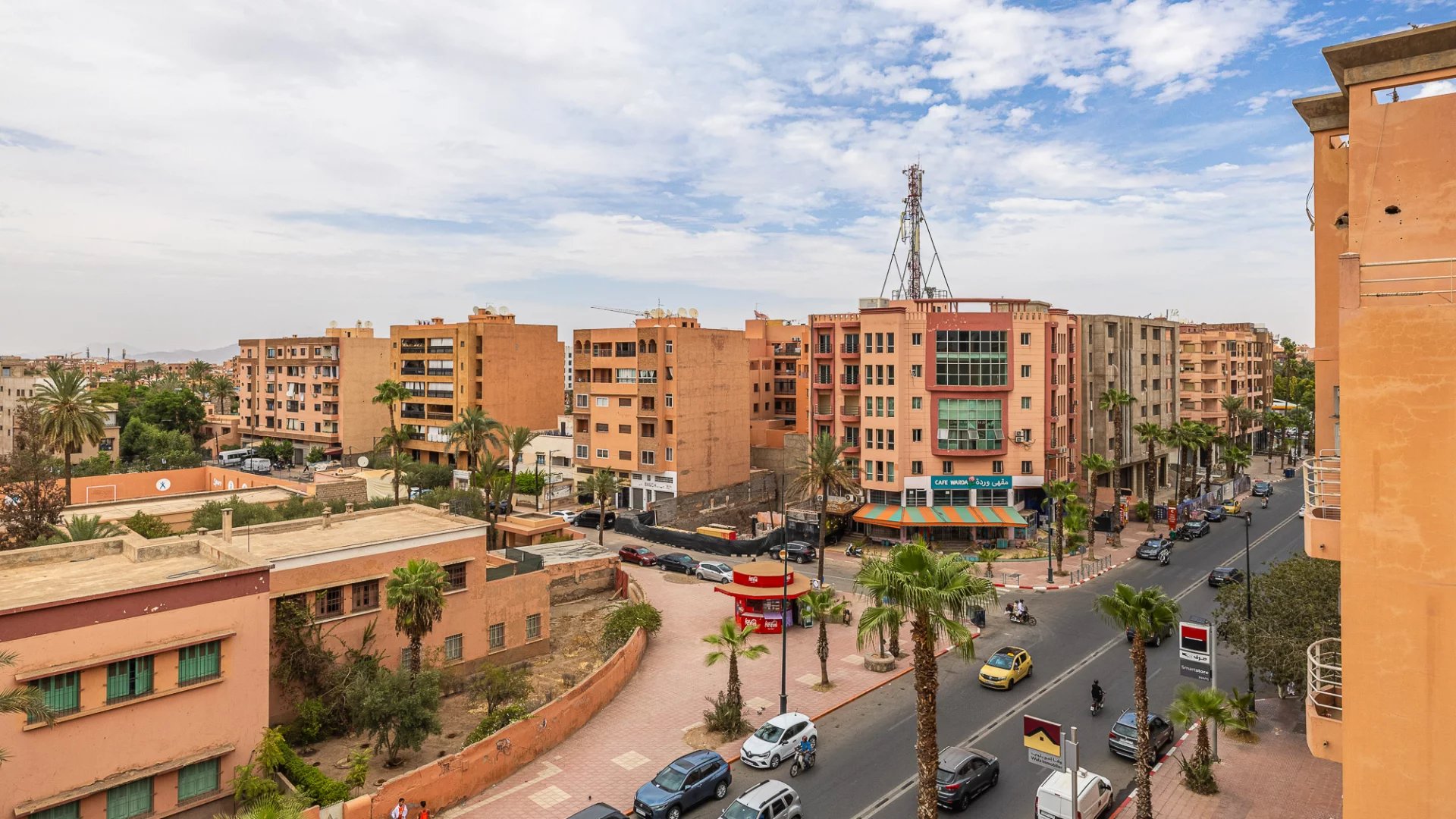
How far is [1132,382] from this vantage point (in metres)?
77.8

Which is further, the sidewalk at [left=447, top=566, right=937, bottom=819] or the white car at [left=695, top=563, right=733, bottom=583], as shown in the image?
the white car at [left=695, top=563, right=733, bottom=583]

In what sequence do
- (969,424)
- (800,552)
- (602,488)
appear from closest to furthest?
(800,552), (602,488), (969,424)

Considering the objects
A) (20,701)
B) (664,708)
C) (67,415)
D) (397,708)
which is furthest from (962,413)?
(67,415)

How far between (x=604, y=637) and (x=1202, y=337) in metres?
88.9

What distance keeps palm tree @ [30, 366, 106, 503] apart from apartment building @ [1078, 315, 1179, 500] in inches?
3063

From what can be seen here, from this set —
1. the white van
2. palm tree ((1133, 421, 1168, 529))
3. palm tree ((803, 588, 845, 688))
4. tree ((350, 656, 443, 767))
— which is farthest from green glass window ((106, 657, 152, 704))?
palm tree ((1133, 421, 1168, 529))

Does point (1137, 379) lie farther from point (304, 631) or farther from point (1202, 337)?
point (304, 631)

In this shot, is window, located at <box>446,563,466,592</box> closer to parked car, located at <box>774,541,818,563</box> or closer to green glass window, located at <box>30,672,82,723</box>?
green glass window, located at <box>30,672,82,723</box>

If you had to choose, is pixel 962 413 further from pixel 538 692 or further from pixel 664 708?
pixel 538 692

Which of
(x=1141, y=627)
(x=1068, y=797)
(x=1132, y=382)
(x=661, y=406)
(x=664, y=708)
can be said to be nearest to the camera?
(x=1141, y=627)

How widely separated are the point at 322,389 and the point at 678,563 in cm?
6820

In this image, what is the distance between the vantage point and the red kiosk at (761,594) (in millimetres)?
40000

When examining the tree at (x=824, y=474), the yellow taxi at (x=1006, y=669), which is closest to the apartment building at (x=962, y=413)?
the tree at (x=824, y=474)

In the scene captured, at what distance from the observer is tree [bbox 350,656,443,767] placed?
26047 mm
